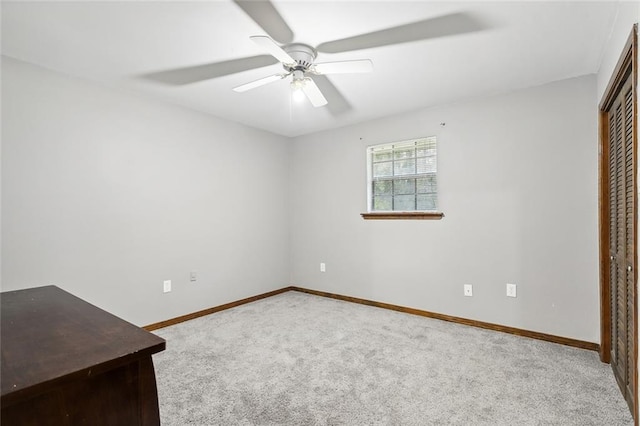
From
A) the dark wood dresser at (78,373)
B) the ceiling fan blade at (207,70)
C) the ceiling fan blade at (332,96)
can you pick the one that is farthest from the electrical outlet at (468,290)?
the dark wood dresser at (78,373)

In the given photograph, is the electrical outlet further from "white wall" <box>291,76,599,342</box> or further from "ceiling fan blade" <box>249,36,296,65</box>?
"ceiling fan blade" <box>249,36,296,65</box>

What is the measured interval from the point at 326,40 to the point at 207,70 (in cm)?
101

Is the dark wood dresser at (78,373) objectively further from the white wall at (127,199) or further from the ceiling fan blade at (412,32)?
the ceiling fan blade at (412,32)

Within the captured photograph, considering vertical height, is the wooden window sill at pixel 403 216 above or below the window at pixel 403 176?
below

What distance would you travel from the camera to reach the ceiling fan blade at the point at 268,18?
1.77 metres

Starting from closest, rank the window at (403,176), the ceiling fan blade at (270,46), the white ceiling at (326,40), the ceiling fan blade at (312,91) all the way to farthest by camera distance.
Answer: the ceiling fan blade at (270,46), the white ceiling at (326,40), the ceiling fan blade at (312,91), the window at (403,176)

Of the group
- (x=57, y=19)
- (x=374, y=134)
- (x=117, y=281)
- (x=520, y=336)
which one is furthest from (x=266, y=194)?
(x=520, y=336)

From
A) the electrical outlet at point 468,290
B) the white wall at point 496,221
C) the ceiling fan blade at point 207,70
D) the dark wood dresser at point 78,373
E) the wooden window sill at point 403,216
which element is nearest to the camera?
the dark wood dresser at point 78,373

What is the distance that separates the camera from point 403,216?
3.63 meters

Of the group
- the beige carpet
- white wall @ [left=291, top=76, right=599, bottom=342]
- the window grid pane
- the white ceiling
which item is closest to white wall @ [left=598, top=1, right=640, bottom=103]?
the white ceiling

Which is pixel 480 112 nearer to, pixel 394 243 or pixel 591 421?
pixel 394 243

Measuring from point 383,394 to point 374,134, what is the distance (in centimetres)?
278

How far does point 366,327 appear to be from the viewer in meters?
3.15

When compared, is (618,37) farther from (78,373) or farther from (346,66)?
(78,373)
